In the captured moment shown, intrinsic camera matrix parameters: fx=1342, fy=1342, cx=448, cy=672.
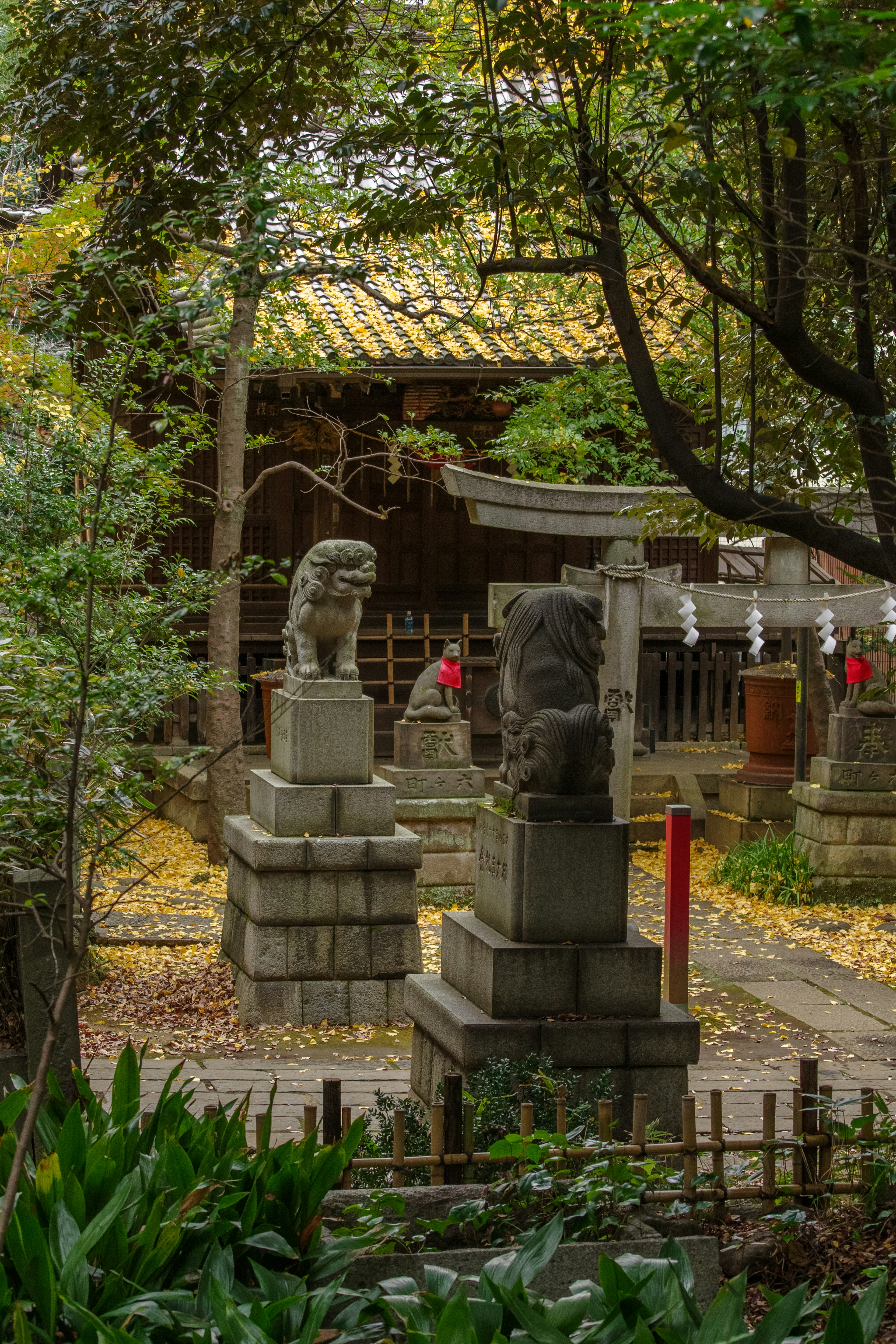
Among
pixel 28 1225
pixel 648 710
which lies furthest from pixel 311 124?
pixel 648 710

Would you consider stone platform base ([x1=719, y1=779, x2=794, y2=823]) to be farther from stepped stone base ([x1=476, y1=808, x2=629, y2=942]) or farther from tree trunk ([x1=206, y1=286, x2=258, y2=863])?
stepped stone base ([x1=476, y1=808, x2=629, y2=942])

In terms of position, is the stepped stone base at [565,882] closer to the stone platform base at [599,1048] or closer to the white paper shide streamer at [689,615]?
the stone platform base at [599,1048]

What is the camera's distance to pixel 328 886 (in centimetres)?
823

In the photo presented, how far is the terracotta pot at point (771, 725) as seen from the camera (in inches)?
541

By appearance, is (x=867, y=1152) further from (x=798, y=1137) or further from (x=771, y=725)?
(x=771, y=725)

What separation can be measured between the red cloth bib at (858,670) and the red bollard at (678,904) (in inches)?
173

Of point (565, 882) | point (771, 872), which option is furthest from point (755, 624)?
point (565, 882)

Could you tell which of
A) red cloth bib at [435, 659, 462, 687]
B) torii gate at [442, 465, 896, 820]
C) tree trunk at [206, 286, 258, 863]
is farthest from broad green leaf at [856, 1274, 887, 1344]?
red cloth bib at [435, 659, 462, 687]

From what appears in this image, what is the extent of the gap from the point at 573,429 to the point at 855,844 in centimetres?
447

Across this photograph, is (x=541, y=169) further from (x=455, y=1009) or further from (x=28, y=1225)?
(x=28, y=1225)

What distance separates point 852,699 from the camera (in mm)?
11688

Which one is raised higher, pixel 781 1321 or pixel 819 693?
pixel 819 693

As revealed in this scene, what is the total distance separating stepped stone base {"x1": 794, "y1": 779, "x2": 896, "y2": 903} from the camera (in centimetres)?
1162

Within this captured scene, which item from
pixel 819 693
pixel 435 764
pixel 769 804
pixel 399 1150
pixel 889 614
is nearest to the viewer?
pixel 399 1150
